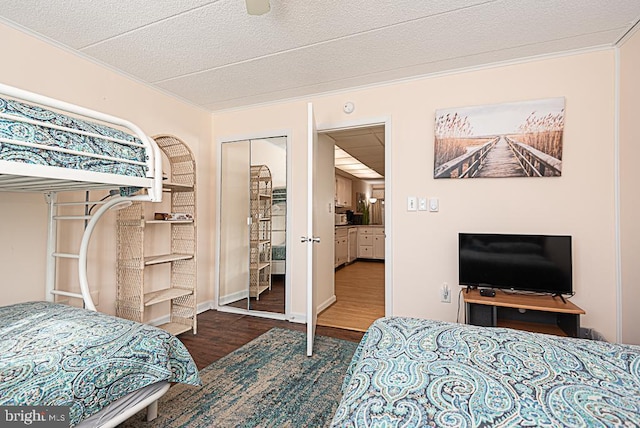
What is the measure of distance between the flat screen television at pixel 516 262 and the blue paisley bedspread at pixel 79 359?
2.20 m

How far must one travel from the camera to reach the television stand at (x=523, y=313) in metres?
2.17

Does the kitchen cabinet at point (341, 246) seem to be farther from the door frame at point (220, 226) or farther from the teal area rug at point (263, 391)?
the teal area rug at point (263, 391)

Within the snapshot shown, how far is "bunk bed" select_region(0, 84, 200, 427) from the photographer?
3.90 ft

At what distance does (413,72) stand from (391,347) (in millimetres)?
2531

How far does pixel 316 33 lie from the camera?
2217mm

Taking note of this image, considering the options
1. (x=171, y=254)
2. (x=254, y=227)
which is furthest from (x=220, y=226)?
(x=171, y=254)

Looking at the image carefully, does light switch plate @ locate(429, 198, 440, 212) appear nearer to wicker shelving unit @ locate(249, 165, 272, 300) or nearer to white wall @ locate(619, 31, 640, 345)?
white wall @ locate(619, 31, 640, 345)

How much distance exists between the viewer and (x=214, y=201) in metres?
3.88

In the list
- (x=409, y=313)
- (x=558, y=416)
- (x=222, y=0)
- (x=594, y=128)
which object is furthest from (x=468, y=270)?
(x=222, y=0)

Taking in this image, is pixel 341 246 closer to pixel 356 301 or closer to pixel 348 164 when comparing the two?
pixel 348 164

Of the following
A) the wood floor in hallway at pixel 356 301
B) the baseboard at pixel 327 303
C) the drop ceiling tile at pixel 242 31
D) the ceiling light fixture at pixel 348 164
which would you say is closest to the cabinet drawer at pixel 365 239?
the wood floor in hallway at pixel 356 301

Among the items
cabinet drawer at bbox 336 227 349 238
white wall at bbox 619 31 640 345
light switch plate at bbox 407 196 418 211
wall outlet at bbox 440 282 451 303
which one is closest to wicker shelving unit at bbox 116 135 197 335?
light switch plate at bbox 407 196 418 211

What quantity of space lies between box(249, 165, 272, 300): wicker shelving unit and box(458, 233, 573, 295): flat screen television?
7.05 ft

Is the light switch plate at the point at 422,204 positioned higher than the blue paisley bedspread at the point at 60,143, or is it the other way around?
the blue paisley bedspread at the point at 60,143
